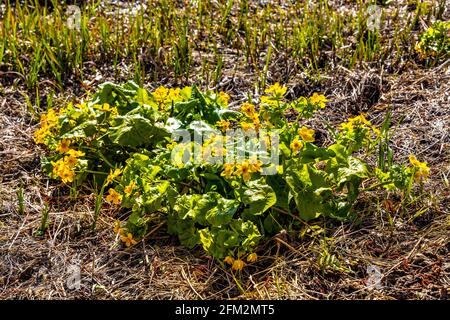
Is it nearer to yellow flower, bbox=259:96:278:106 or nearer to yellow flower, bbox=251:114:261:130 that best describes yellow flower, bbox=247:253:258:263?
yellow flower, bbox=251:114:261:130

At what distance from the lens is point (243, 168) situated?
2506mm

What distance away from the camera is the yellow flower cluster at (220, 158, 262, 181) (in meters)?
2.51

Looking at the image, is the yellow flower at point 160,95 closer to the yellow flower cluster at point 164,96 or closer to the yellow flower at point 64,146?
the yellow flower cluster at point 164,96

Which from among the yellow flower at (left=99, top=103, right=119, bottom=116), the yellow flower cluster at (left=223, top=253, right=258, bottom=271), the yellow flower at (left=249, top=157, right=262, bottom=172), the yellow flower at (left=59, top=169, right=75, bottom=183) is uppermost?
the yellow flower at (left=249, top=157, right=262, bottom=172)

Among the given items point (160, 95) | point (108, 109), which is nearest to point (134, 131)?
point (108, 109)

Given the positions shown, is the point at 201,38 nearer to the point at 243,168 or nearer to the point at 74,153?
the point at 74,153

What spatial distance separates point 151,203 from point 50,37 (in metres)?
1.84

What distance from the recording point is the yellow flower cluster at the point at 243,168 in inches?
98.7

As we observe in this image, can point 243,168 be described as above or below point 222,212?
above

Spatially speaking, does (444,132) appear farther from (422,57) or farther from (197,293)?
(197,293)

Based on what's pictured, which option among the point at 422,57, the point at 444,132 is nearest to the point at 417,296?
the point at 444,132

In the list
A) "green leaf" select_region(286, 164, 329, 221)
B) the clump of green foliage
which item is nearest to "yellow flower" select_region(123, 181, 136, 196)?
the clump of green foliage

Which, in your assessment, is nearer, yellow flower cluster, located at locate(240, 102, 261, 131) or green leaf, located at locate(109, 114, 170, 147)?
yellow flower cluster, located at locate(240, 102, 261, 131)
